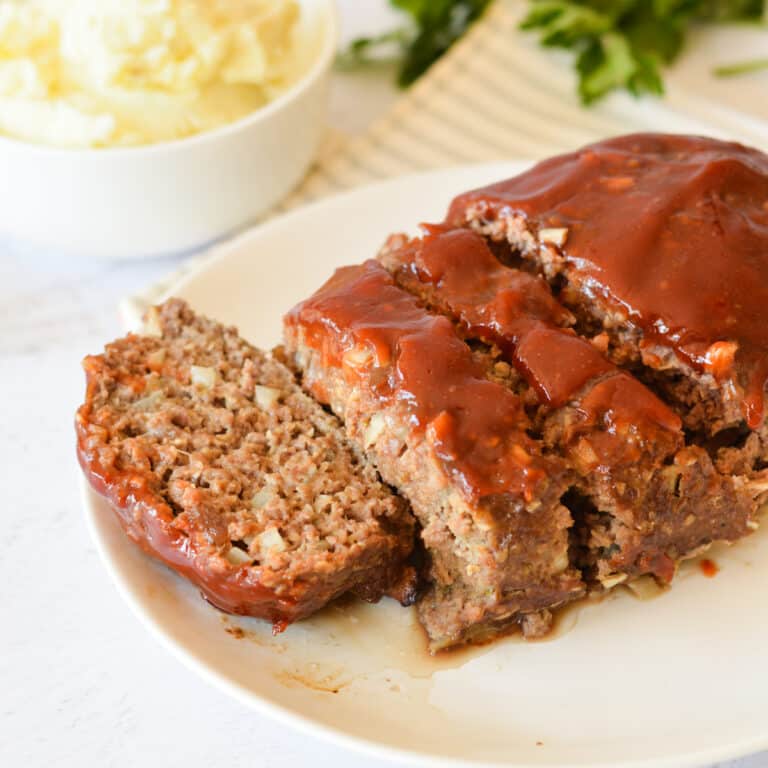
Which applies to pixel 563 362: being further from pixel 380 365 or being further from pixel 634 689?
pixel 634 689

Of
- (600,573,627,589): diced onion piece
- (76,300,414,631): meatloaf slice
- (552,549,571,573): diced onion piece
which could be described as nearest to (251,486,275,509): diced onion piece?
(76,300,414,631): meatloaf slice

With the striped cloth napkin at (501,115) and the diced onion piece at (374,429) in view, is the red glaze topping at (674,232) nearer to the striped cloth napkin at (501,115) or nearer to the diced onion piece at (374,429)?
the diced onion piece at (374,429)

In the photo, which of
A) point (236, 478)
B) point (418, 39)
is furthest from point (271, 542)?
point (418, 39)

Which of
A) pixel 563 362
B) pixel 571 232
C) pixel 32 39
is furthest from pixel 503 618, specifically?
pixel 32 39

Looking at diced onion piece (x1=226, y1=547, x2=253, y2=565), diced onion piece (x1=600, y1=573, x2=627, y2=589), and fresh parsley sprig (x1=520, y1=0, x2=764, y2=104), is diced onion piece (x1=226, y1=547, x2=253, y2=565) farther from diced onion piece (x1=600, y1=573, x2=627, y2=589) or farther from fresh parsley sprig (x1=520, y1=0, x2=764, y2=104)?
fresh parsley sprig (x1=520, y1=0, x2=764, y2=104)

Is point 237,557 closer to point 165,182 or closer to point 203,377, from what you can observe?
point 203,377

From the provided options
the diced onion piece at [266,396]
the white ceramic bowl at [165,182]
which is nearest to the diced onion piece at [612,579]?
the diced onion piece at [266,396]
